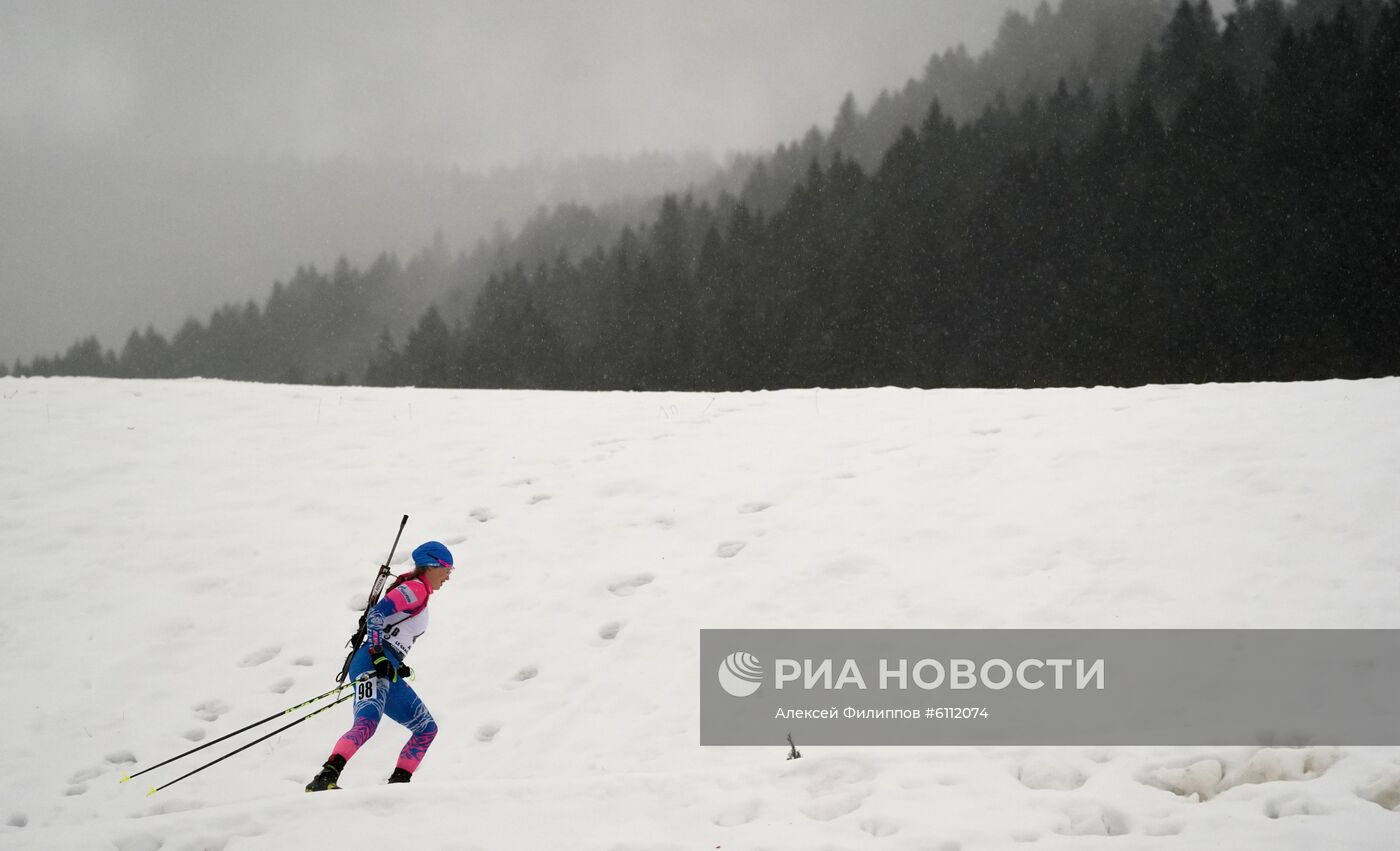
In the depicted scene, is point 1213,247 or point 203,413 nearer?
point 203,413

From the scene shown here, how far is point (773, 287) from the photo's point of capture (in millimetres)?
53219

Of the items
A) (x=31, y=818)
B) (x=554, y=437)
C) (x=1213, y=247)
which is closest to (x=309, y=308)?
(x=1213, y=247)

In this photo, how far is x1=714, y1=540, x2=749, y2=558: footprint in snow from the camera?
9434mm

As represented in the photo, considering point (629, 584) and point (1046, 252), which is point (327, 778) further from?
point (1046, 252)

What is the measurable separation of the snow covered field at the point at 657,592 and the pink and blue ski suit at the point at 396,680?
0.38 metres

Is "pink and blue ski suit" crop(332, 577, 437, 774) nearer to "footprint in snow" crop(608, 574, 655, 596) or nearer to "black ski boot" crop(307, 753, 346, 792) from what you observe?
"black ski boot" crop(307, 753, 346, 792)

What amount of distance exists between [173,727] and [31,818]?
130cm

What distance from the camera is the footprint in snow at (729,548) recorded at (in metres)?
9.43

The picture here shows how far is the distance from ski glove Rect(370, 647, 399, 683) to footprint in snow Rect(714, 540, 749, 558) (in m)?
4.04

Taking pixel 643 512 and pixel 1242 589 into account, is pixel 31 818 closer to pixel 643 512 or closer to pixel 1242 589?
pixel 643 512

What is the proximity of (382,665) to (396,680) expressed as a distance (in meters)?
0.18

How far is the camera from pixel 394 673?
6.18 meters

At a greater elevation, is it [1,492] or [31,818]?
[1,492]

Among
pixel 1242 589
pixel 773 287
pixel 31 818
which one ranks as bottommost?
pixel 31 818
